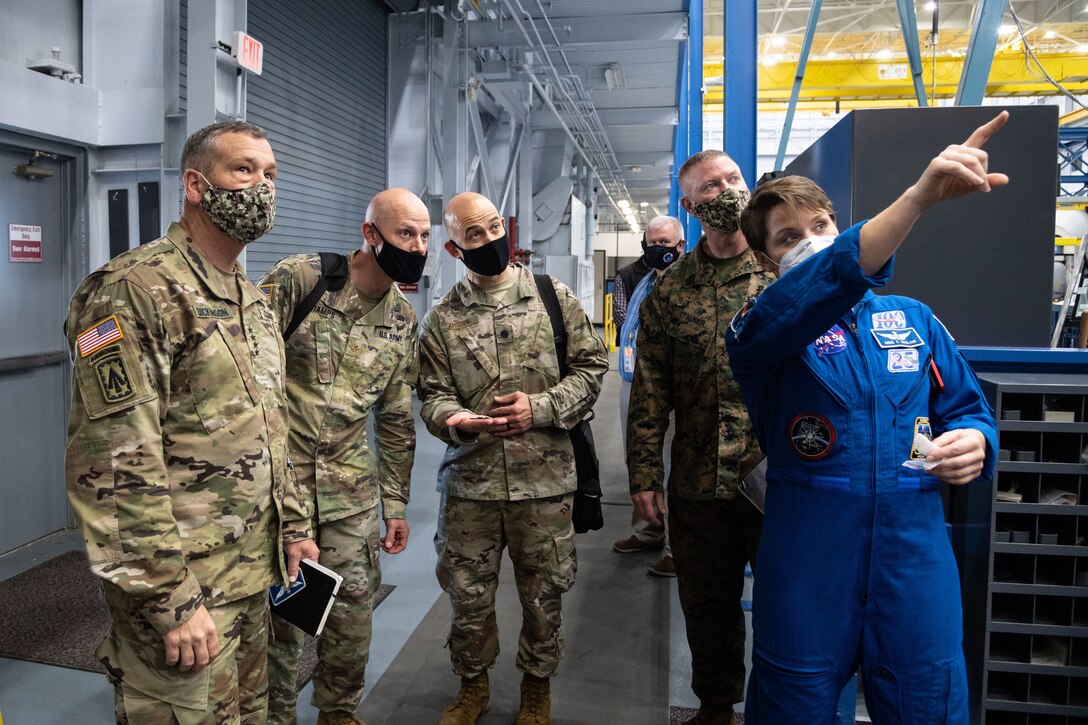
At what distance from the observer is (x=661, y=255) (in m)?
4.55

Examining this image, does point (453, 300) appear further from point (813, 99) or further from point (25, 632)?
point (813, 99)

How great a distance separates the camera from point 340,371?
7.48 feet

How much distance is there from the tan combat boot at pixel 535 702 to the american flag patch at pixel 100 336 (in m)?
1.83

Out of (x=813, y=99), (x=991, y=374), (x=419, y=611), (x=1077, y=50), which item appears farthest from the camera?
(x=813, y=99)

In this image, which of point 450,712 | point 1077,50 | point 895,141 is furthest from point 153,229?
point 1077,50

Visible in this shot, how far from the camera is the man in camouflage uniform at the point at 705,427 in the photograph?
2209 millimetres

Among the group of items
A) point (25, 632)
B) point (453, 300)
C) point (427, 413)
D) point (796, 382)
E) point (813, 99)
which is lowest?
point (25, 632)

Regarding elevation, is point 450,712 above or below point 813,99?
below

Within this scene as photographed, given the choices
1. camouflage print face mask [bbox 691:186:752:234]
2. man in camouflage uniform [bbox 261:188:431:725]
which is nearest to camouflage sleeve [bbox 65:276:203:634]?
man in camouflage uniform [bbox 261:188:431:725]

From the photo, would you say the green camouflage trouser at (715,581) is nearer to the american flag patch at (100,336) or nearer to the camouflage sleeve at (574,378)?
the camouflage sleeve at (574,378)

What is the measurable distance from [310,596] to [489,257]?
119 centimetres

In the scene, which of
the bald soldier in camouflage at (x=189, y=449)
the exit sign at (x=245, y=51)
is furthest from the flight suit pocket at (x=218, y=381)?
the exit sign at (x=245, y=51)

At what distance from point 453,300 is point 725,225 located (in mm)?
964

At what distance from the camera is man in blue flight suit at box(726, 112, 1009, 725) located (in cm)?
142
